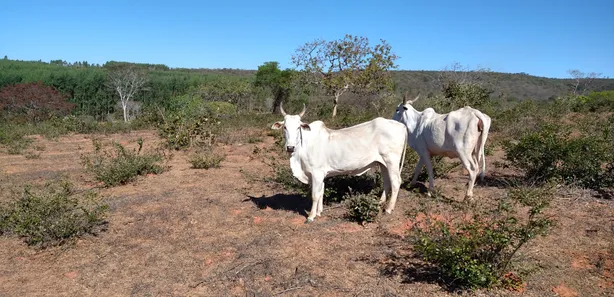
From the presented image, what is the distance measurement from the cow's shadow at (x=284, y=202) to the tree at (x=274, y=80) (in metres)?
20.5

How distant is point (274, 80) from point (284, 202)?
25843mm

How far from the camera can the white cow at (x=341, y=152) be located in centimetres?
616

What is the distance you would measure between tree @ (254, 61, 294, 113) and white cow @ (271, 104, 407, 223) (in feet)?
71.0

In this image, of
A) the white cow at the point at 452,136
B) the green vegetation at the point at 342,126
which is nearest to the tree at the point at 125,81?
the green vegetation at the point at 342,126

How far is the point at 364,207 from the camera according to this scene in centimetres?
593

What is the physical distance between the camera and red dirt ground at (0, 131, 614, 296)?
4.32m

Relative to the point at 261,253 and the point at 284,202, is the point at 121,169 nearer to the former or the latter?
the point at 284,202

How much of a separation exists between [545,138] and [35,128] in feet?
57.6

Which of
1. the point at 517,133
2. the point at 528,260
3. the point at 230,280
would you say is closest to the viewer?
the point at 528,260

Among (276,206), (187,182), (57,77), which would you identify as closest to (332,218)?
(276,206)

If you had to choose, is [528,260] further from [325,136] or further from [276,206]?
[276,206]

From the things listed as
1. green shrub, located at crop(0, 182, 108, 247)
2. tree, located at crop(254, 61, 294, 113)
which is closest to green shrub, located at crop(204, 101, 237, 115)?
tree, located at crop(254, 61, 294, 113)

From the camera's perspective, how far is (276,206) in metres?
7.03

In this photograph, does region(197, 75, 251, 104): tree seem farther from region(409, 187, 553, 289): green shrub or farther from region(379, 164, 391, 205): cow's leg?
region(409, 187, 553, 289): green shrub
